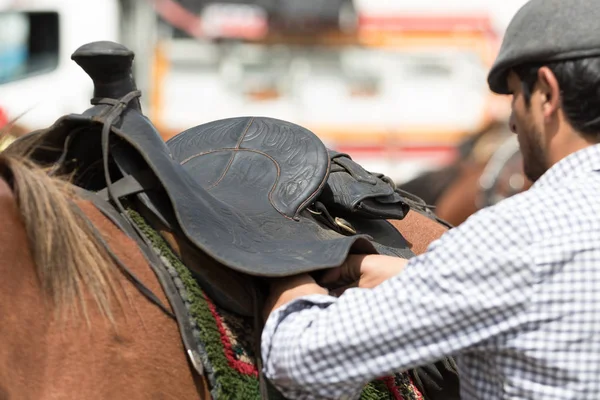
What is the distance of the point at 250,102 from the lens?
31.8 feet

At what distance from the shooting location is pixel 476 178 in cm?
670

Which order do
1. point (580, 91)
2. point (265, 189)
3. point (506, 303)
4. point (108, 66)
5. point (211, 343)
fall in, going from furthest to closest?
point (265, 189)
point (108, 66)
point (211, 343)
point (580, 91)
point (506, 303)

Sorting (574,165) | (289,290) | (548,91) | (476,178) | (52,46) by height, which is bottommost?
(476,178)

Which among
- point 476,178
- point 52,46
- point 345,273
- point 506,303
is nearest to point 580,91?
point 506,303

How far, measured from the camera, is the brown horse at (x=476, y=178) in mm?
6355

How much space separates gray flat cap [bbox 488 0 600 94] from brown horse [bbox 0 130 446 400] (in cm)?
74

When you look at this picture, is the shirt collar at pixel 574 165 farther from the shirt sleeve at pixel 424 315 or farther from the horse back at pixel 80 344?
the horse back at pixel 80 344

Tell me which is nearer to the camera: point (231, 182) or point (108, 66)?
point (108, 66)

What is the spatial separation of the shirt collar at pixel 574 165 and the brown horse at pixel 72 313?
2.23 feet

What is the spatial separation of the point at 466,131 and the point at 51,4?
4.47m

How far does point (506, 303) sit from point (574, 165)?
291mm

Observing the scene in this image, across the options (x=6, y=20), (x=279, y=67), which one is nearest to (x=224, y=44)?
(x=279, y=67)

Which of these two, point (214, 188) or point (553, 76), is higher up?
point (553, 76)

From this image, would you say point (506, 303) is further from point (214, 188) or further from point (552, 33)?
point (214, 188)
